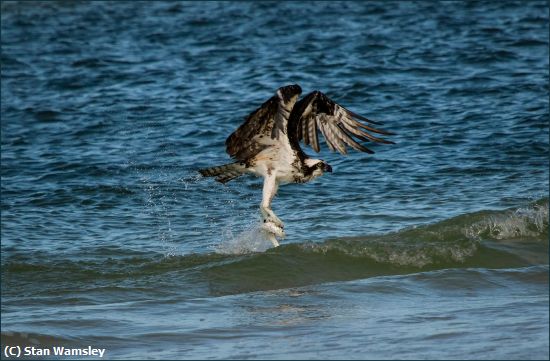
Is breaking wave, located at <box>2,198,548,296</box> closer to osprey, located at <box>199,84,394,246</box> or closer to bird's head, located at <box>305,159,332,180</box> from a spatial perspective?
osprey, located at <box>199,84,394,246</box>

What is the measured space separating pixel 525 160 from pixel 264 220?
4325 millimetres

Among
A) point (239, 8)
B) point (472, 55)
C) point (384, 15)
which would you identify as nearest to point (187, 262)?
point (472, 55)

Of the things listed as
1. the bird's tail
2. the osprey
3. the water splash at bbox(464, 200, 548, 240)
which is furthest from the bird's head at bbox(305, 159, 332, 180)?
the water splash at bbox(464, 200, 548, 240)

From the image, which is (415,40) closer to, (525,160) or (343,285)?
(525,160)

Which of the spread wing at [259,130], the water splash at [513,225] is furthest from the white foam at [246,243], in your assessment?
the water splash at [513,225]

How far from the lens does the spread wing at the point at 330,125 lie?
8.98 meters

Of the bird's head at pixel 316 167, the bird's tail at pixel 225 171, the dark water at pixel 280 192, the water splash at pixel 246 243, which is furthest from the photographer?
the water splash at pixel 246 243

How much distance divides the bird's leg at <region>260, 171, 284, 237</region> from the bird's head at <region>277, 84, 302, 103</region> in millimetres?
891

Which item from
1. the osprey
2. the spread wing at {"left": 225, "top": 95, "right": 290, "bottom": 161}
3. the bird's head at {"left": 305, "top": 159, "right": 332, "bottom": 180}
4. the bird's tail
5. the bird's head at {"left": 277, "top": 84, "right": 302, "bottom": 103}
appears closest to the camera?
the bird's head at {"left": 277, "top": 84, "right": 302, "bottom": 103}

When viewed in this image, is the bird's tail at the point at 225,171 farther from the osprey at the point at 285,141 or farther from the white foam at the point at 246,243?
the white foam at the point at 246,243

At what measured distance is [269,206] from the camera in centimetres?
904

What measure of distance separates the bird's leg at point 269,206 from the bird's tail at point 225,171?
27cm

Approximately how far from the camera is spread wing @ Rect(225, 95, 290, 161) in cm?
864

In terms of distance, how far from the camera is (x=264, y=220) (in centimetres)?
892
